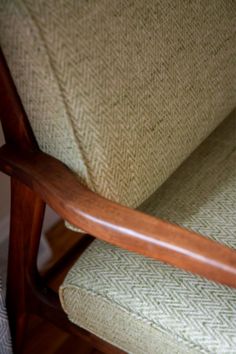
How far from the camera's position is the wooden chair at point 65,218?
47cm

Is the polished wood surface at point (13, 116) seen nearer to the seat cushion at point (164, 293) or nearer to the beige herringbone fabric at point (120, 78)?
the beige herringbone fabric at point (120, 78)

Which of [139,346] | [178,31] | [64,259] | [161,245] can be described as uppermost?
[178,31]

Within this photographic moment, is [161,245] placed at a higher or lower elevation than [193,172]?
higher

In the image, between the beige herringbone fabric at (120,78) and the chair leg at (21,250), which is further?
the chair leg at (21,250)

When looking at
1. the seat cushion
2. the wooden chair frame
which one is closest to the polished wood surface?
the wooden chair frame

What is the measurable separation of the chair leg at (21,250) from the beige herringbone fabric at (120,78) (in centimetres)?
9

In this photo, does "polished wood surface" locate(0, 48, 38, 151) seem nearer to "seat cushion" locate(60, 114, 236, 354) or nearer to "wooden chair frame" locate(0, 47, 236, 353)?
"wooden chair frame" locate(0, 47, 236, 353)

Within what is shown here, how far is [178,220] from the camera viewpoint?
65cm

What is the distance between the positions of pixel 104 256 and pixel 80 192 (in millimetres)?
138

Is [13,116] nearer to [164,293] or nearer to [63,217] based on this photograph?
[63,217]

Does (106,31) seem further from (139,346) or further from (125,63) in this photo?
(139,346)

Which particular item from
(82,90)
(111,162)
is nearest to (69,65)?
(82,90)

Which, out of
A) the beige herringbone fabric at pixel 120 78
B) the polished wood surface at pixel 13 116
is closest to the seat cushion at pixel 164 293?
the beige herringbone fabric at pixel 120 78

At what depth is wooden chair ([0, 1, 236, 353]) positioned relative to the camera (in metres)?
0.47
